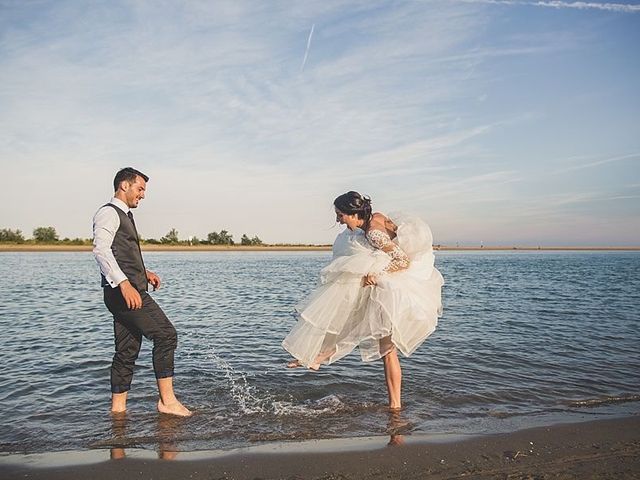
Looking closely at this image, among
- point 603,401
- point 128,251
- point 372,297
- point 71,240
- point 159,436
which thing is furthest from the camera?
point 71,240

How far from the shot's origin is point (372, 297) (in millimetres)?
5758

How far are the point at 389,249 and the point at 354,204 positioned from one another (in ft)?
2.21

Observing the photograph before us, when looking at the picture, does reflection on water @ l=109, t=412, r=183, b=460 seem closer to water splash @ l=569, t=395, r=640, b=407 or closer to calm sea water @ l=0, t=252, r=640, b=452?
calm sea water @ l=0, t=252, r=640, b=452


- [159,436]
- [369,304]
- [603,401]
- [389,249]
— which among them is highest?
[389,249]

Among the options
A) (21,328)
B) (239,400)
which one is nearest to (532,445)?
(239,400)

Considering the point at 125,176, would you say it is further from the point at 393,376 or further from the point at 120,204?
the point at 393,376

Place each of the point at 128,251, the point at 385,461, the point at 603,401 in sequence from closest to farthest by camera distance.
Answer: the point at 385,461, the point at 128,251, the point at 603,401

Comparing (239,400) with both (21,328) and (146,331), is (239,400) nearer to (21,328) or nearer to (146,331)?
(146,331)

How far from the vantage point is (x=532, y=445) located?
4.47 meters

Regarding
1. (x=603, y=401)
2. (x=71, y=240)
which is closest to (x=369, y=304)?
(x=603, y=401)

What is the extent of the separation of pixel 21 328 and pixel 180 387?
21.2ft

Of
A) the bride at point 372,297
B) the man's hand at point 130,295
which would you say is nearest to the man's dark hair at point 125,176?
the man's hand at point 130,295

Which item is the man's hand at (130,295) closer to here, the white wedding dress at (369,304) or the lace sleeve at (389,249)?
the white wedding dress at (369,304)

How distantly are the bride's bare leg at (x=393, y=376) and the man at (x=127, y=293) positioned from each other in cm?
237
